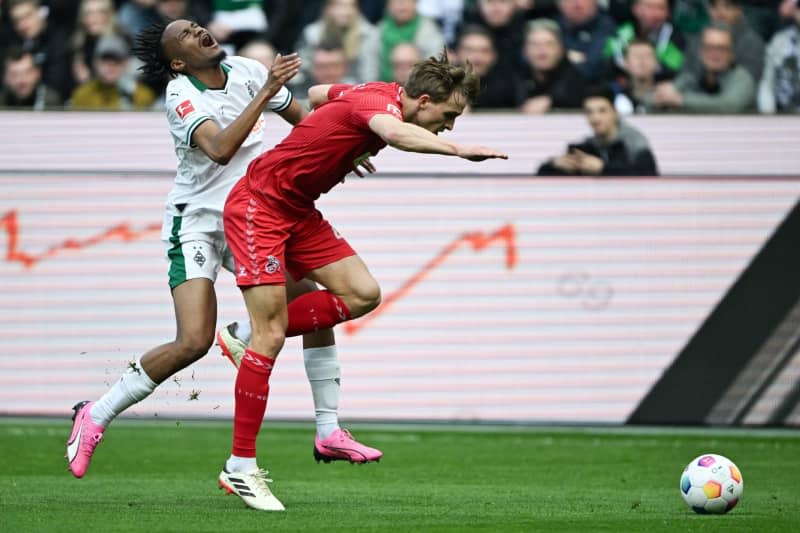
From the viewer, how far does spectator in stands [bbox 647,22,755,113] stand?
13953 mm

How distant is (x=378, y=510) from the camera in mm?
7465

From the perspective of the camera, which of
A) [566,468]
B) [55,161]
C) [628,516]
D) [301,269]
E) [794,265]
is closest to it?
[628,516]

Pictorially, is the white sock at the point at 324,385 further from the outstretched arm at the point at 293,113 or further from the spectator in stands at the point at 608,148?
the spectator in stands at the point at 608,148

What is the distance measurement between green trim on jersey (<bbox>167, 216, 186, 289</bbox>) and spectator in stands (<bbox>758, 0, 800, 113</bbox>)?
23.9ft

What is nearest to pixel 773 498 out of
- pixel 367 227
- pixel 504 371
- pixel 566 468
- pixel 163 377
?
pixel 566 468

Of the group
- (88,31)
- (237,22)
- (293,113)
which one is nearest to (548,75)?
(237,22)

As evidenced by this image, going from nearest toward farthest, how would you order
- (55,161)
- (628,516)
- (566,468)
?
1. (628,516)
2. (566,468)
3. (55,161)

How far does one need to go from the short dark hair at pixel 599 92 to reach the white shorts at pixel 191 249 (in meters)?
5.87

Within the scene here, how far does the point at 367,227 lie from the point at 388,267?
41 cm

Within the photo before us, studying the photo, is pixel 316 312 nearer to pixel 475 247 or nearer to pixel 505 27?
pixel 475 247

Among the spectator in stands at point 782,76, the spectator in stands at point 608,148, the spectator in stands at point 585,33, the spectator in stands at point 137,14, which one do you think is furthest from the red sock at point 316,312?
the spectator in stands at point 137,14

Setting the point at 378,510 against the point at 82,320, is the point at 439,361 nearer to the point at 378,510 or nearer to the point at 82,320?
the point at 82,320

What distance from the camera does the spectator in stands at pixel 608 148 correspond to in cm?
1341

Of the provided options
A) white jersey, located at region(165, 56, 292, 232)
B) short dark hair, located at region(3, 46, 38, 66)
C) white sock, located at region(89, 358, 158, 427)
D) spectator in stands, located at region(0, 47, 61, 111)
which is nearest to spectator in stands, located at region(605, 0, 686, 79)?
spectator in stands, located at region(0, 47, 61, 111)
